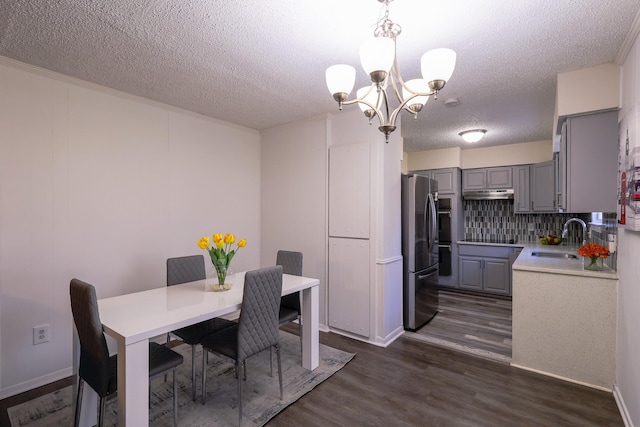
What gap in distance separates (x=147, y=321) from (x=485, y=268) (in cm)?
486

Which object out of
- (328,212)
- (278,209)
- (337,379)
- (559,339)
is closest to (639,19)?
(559,339)

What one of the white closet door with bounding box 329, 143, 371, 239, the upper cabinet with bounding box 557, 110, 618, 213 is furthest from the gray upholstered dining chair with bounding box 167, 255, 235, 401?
the upper cabinet with bounding box 557, 110, 618, 213

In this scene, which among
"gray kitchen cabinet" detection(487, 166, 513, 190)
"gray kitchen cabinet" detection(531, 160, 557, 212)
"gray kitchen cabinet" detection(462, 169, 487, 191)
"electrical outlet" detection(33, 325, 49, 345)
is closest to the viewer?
"electrical outlet" detection(33, 325, 49, 345)

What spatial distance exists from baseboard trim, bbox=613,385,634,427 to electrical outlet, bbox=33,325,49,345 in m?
4.06

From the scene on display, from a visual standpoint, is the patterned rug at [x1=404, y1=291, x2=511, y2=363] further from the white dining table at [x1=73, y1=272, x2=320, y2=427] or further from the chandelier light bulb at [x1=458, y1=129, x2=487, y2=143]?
the chandelier light bulb at [x1=458, y1=129, x2=487, y2=143]

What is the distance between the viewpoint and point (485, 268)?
495 cm

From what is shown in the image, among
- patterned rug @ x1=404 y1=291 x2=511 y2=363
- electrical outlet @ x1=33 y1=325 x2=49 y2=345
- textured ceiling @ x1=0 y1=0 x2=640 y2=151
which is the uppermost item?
textured ceiling @ x1=0 y1=0 x2=640 y2=151

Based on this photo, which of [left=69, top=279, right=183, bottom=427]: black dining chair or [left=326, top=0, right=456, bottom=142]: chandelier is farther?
[left=69, top=279, right=183, bottom=427]: black dining chair

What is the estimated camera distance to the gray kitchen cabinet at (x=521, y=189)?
188 inches

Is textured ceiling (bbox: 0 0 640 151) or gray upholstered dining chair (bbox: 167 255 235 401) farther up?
textured ceiling (bbox: 0 0 640 151)

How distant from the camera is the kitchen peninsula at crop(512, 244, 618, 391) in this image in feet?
7.61

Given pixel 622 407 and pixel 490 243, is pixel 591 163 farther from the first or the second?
pixel 490 243

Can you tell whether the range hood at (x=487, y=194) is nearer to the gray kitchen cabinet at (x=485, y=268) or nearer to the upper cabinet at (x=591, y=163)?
the gray kitchen cabinet at (x=485, y=268)

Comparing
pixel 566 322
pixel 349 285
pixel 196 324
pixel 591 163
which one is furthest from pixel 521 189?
pixel 196 324
